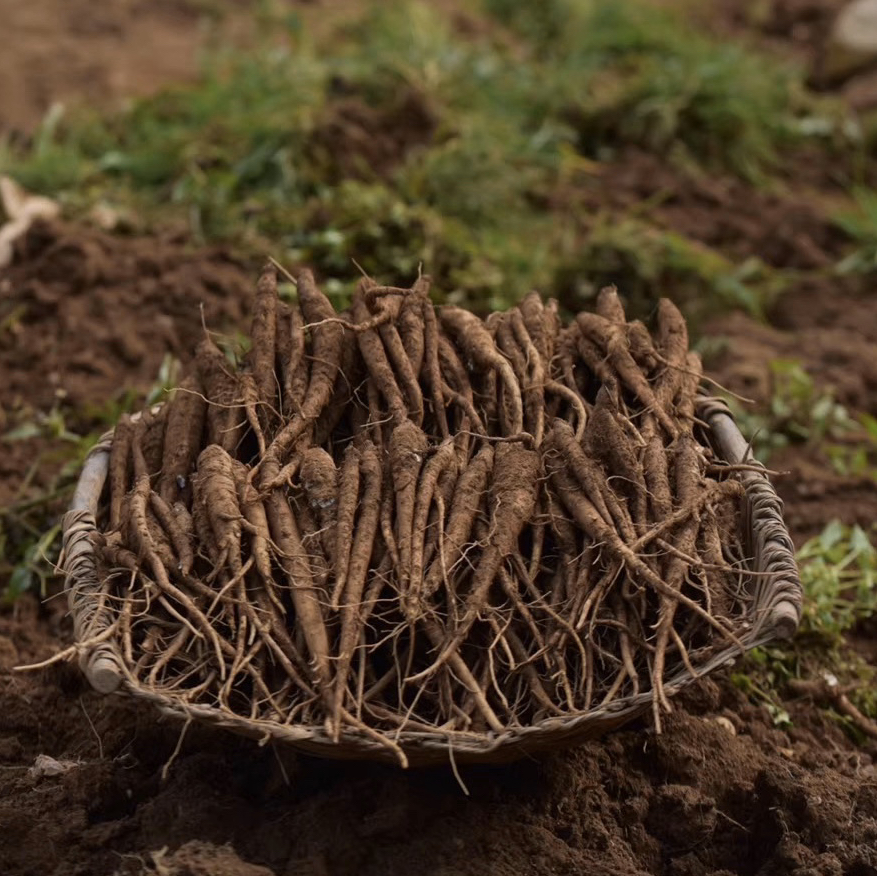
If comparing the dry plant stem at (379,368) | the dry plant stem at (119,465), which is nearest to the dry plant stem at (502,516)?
the dry plant stem at (379,368)

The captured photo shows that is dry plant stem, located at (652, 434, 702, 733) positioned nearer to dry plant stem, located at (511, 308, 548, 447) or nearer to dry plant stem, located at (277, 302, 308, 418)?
dry plant stem, located at (511, 308, 548, 447)

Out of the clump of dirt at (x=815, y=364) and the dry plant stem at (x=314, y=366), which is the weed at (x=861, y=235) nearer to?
the clump of dirt at (x=815, y=364)

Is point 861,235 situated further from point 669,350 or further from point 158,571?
point 158,571

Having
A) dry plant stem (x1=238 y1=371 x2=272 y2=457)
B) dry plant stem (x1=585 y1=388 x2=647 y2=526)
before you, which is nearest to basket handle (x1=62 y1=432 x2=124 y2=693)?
dry plant stem (x1=238 y1=371 x2=272 y2=457)

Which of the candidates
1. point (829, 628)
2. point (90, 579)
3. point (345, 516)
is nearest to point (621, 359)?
point (345, 516)

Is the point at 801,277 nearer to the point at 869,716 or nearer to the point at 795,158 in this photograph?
the point at 795,158
